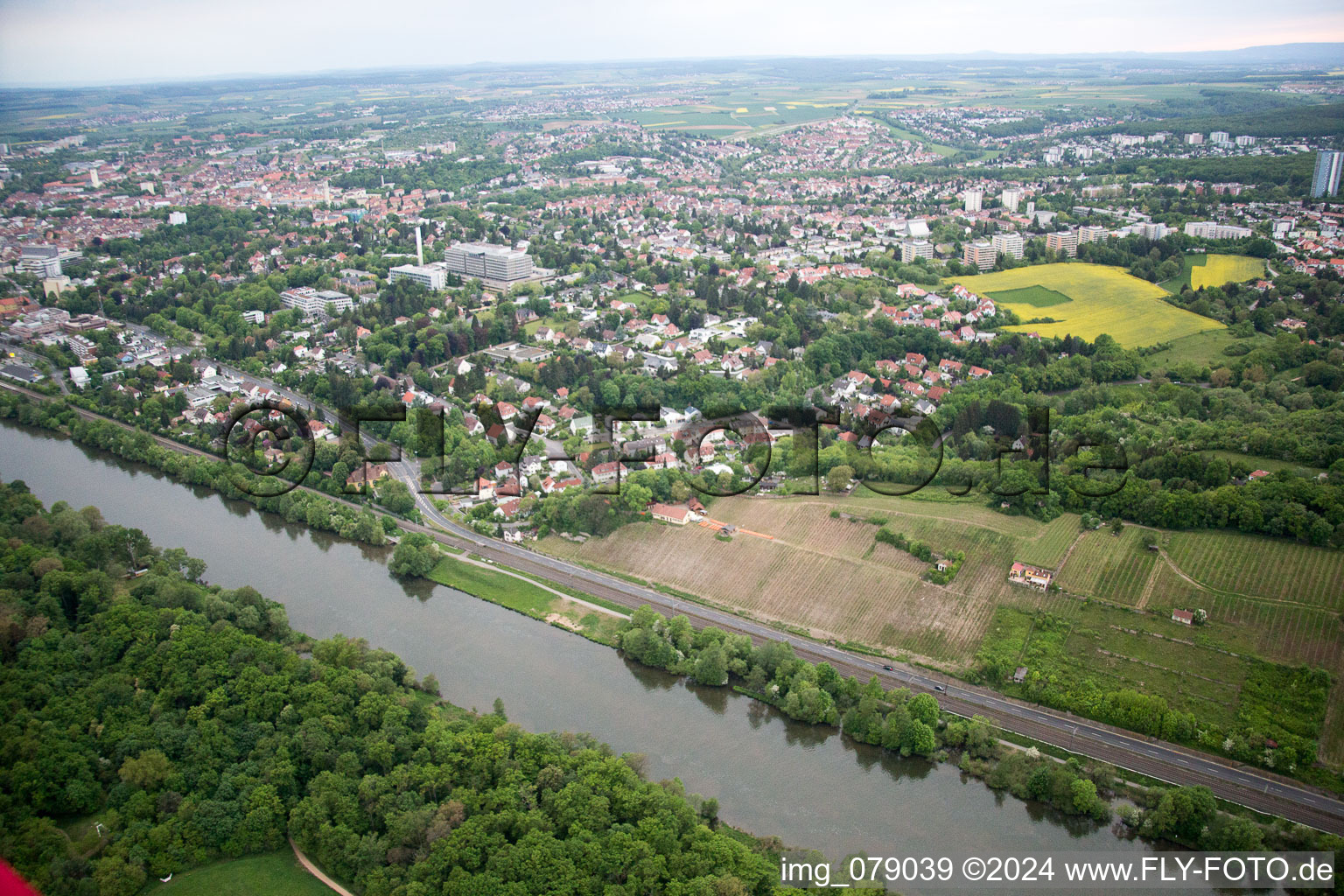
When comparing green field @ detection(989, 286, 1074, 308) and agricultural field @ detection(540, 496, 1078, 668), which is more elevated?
green field @ detection(989, 286, 1074, 308)

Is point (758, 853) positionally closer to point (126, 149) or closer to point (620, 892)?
point (620, 892)

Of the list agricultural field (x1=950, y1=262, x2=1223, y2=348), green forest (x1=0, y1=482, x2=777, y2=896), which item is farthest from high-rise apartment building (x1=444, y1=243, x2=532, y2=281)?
green forest (x1=0, y1=482, x2=777, y2=896)

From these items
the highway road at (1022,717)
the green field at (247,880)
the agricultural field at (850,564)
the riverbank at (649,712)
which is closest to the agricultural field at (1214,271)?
the agricultural field at (850,564)

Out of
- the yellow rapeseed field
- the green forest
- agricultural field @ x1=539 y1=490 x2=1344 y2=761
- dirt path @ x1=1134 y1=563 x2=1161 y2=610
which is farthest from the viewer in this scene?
the yellow rapeseed field

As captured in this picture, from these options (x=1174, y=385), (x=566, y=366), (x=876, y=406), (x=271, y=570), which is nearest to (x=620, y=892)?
(x=271, y=570)

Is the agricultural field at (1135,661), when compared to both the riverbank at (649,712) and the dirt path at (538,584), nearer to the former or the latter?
the riverbank at (649,712)

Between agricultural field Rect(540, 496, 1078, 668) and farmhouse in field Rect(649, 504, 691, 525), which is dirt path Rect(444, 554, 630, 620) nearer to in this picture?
agricultural field Rect(540, 496, 1078, 668)
